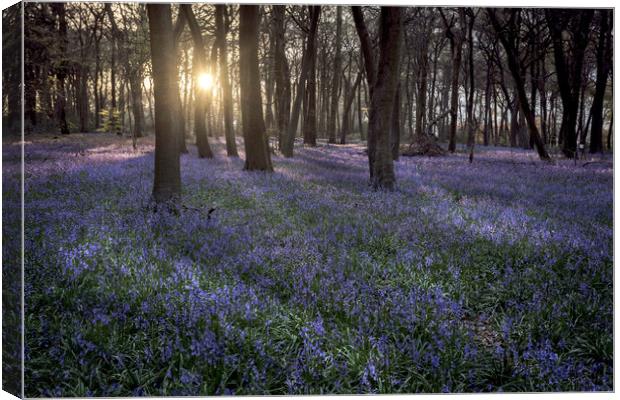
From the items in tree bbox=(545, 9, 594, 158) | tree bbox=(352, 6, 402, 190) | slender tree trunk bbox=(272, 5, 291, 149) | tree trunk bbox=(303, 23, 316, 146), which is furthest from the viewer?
tree trunk bbox=(303, 23, 316, 146)

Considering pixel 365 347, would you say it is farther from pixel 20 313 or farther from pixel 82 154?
pixel 82 154

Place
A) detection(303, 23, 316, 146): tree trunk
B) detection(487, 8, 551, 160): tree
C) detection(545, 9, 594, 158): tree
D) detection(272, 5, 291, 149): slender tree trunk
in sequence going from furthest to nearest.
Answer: detection(303, 23, 316, 146): tree trunk → detection(272, 5, 291, 149): slender tree trunk → detection(487, 8, 551, 160): tree → detection(545, 9, 594, 158): tree

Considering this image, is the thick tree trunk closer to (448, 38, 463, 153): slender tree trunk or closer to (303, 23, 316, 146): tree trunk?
(448, 38, 463, 153): slender tree trunk

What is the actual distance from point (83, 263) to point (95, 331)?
3.86ft

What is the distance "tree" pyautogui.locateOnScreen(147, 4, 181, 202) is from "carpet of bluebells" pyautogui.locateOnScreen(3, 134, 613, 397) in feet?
1.41

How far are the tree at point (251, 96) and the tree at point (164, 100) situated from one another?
483cm

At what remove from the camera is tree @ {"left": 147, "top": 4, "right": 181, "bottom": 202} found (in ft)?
21.2

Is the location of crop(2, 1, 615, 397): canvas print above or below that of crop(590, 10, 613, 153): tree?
below

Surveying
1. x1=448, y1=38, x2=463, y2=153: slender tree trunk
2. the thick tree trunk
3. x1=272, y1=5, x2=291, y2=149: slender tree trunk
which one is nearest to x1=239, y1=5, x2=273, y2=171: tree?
the thick tree trunk

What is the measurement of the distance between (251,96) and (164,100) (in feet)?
18.5

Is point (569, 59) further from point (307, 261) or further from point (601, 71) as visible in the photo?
point (307, 261)

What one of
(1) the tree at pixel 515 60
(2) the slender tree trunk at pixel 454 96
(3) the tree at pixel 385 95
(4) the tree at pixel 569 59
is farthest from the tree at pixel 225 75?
(4) the tree at pixel 569 59

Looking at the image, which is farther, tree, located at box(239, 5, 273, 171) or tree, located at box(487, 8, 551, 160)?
tree, located at box(239, 5, 273, 171)

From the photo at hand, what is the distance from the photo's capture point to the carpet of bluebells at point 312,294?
9.95 feet
